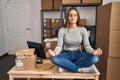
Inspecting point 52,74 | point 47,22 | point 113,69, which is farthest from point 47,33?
point 52,74

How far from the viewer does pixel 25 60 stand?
5.78 feet

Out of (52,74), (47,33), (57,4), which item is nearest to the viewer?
(52,74)

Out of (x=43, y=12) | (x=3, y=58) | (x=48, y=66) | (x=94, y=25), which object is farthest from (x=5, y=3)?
(x=48, y=66)

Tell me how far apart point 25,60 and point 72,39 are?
617 mm

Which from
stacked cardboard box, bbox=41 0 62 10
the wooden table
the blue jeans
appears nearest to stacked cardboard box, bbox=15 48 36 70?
the wooden table

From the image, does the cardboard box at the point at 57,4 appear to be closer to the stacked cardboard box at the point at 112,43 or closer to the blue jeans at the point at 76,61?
the stacked cardboard box at the point at 112,43

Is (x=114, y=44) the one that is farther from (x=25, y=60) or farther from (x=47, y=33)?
(x=47, y=33)

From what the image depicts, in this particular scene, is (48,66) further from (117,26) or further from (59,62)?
(117,26)

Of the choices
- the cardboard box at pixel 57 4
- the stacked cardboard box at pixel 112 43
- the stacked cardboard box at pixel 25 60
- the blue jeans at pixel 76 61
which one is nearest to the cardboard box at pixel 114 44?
the stacked cardboard box at pixel 112 43

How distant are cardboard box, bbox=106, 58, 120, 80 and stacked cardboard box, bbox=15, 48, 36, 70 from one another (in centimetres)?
115

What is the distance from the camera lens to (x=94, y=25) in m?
3.33

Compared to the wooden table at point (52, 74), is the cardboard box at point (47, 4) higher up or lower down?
higher up

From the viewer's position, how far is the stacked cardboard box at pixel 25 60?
175 centimetres

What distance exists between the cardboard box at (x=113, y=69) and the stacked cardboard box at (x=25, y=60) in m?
1.15
